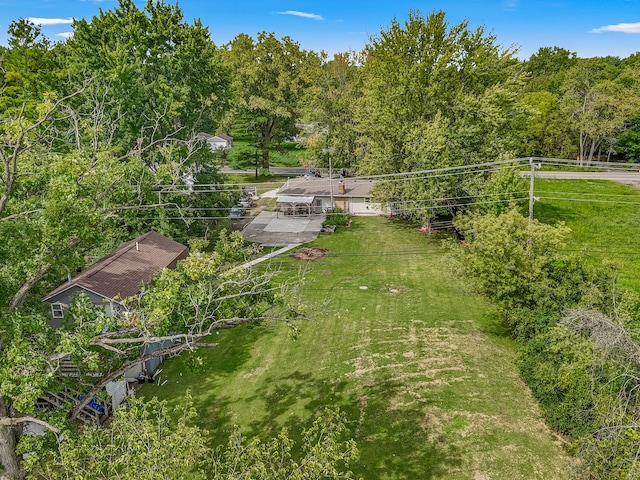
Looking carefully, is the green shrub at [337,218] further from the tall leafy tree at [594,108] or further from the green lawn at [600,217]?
the tall leafy tree at [594,108]

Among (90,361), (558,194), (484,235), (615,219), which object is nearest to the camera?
(90,361)

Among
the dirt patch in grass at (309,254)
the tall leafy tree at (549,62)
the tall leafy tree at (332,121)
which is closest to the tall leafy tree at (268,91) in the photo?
the tall leafy tree at (332,121)

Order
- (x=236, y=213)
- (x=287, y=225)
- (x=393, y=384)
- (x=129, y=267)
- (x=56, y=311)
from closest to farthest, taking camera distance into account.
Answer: (x=393, y=384) → (x=56, y=311) → (x=129, y=267) → (x=287, y=225) → (x=236, y=213)

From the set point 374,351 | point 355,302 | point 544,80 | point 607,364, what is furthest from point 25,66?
point 544,80

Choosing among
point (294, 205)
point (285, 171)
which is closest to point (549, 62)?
point (285, 171)

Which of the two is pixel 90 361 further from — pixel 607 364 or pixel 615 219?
pixel 615 219

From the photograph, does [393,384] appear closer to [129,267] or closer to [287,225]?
[129,267]

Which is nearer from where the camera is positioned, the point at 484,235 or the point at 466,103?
the point at 484,235
